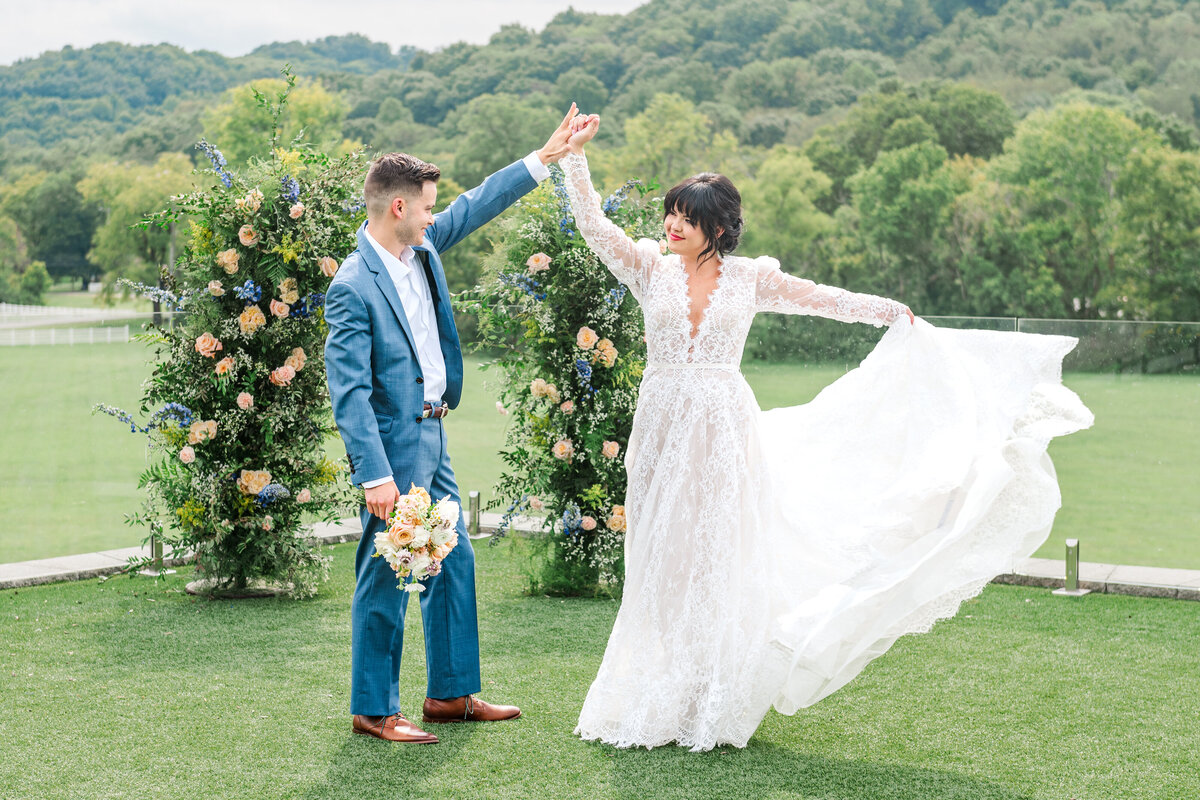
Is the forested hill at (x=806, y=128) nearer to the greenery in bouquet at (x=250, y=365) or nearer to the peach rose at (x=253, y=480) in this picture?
the greenery in bouquet at (x=250, y=365)

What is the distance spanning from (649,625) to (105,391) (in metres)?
10.2

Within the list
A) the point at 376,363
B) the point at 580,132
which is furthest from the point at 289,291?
the point at 580,132

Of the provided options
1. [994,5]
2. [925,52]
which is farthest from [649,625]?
[994,5]

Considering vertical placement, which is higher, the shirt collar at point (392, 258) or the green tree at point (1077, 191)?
the green tree at point (1077, 191)

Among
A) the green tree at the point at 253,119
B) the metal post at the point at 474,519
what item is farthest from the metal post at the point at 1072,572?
the green tree at the point at 253,119

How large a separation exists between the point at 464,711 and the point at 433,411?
1.16 meters

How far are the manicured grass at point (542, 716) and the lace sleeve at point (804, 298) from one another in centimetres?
156

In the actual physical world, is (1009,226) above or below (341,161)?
above

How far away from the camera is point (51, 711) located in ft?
14.6

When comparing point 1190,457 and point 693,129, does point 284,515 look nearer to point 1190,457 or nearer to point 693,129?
point 1190,457

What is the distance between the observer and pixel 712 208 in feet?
13.4

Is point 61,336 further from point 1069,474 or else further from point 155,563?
point 1069,474

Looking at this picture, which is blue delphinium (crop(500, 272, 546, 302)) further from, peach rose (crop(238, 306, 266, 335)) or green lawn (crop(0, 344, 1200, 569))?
peach rose (crop(238, 306, 266, 335))

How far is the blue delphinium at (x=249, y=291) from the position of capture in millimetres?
6172
